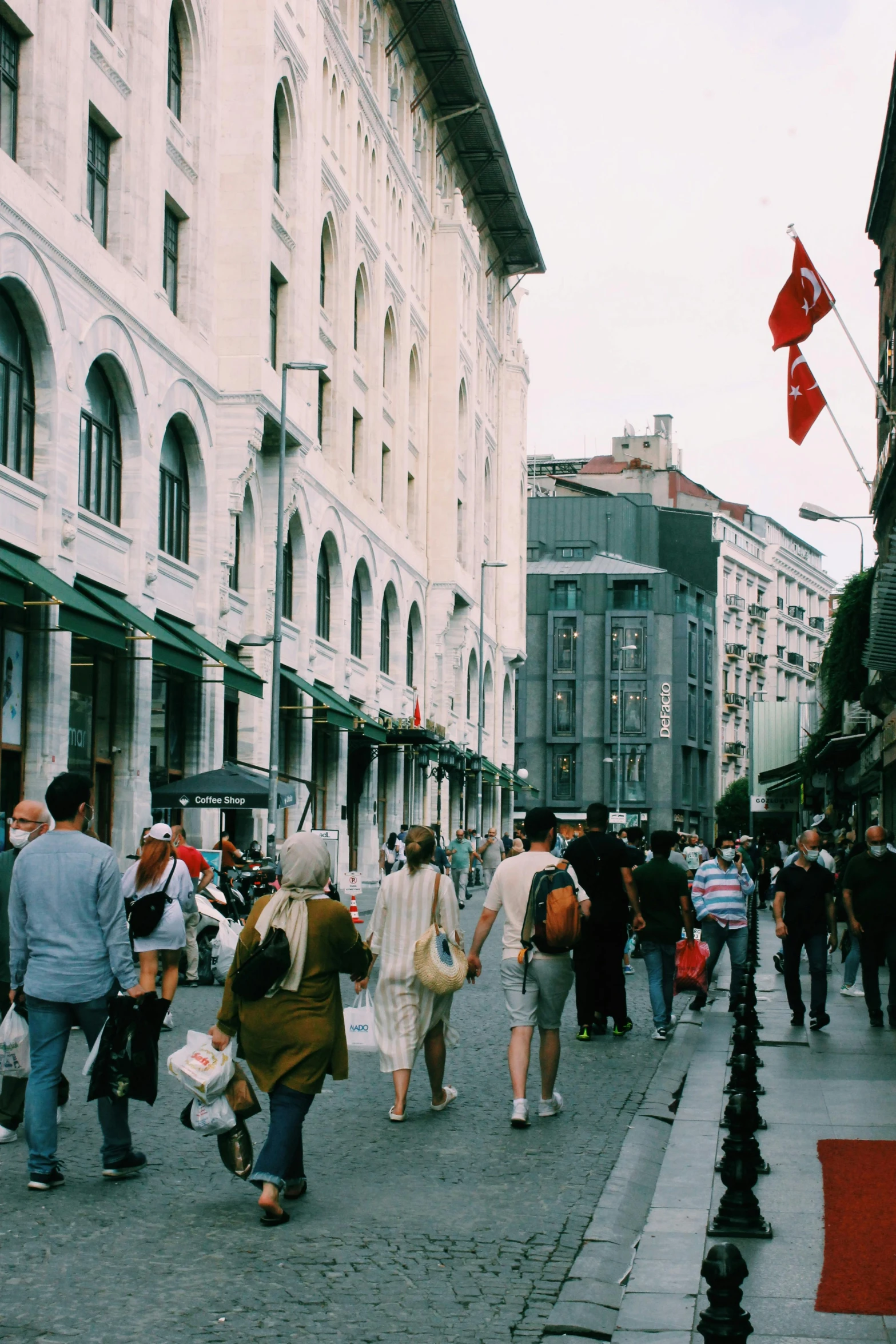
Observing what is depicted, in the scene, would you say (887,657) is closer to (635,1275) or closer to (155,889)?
(155,889)

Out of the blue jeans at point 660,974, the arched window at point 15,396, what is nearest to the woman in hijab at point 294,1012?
the blue jeans at point 660,974

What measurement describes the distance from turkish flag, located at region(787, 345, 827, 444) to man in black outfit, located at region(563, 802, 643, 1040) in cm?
1186

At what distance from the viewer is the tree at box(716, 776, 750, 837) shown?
9769 centimetres

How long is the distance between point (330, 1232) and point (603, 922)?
7.09m

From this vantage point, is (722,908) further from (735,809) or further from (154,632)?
(735,809)

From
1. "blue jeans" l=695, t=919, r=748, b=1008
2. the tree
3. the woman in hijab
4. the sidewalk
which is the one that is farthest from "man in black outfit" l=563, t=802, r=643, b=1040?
the tree

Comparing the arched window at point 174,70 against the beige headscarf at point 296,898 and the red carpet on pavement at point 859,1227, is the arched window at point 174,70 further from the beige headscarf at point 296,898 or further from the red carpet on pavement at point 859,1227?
the red carpet on pavement at point 859,1227

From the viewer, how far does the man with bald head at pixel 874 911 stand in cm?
1456

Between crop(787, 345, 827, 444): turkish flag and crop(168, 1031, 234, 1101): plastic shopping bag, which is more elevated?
crop(787, 345, 827, 444): turkish flag

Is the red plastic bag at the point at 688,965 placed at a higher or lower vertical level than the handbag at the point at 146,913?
lower

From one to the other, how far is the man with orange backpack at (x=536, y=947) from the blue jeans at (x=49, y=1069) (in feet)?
8.63

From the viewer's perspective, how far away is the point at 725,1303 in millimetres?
3896

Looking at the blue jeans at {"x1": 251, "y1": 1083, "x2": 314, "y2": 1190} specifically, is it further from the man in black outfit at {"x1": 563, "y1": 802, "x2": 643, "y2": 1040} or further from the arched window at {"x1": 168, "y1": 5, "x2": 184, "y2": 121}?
the arched window at {"x1": 168, "y1": 5, "x2": 184, "y2": 121}

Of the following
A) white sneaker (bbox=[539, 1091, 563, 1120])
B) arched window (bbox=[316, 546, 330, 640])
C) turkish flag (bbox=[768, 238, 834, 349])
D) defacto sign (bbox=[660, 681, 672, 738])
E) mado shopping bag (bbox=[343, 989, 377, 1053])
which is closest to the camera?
white sneaker (bbox=[539, 1091, 563, 1120])
